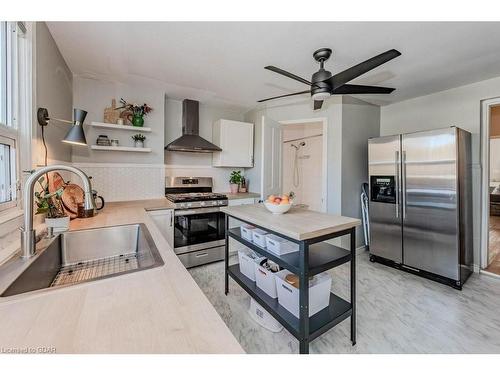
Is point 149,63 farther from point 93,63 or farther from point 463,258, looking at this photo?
point 463,258

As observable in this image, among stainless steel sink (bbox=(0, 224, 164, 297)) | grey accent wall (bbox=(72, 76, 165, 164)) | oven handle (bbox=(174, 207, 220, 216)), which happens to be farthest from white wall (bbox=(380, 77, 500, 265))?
stainless steel sink (bbox=(0, 224, 164, 297))

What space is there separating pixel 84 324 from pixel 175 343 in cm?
27

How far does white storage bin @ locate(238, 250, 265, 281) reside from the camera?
192cm

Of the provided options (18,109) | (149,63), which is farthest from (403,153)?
(18,109)

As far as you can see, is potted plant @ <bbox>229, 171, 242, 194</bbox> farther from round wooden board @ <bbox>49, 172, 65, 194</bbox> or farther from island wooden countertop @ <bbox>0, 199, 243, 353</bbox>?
island wooden countertop @ <bbox>0, 199, 243, 353</bbox>

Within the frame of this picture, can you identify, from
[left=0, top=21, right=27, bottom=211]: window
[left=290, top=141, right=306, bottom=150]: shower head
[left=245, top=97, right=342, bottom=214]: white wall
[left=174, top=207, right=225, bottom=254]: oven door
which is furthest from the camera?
[left=290, top=141, right=306, bottom=150]: shower head

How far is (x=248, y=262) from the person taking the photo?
197cm

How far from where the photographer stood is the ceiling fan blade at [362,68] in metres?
1.53

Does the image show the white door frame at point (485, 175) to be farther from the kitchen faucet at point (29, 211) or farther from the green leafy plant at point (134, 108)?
the green leafy plant at point (134, 108)

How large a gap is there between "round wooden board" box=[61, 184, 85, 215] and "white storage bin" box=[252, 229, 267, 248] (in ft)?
4.58

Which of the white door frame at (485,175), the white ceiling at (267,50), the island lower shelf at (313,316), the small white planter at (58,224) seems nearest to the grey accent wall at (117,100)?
the white ceiling at (267,50)

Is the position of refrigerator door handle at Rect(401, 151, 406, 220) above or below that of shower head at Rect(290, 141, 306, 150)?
below

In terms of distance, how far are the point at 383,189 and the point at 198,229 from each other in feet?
8.51

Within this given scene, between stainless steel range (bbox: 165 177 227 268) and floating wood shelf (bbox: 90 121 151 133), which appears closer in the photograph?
floating wood shelf (bbox: 90 121 151 133)
